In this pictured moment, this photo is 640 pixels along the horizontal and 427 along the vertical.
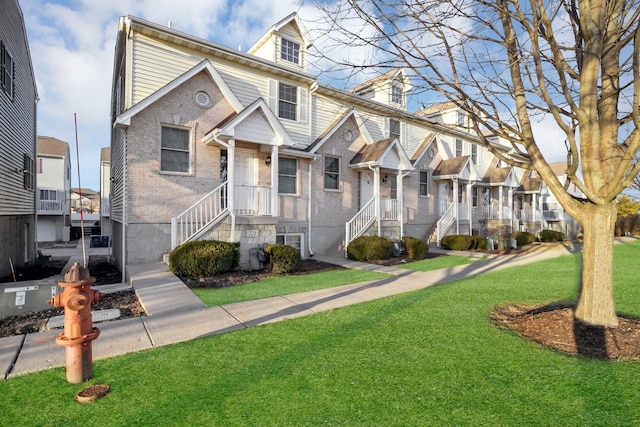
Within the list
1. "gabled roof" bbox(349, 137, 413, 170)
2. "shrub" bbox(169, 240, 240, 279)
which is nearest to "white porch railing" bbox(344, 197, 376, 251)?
"gabled roof" bbox(349, 137, 413, 170)

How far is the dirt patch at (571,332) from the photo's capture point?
4125mm

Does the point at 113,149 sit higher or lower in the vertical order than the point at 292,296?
higher

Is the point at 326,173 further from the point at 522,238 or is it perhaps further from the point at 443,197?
the point at 522,238

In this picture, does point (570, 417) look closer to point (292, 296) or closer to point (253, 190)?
point (292, 296)

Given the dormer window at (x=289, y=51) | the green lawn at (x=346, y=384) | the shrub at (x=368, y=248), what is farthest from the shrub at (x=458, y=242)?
the green lawn at (x=346, y=384)

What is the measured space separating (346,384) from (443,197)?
61.8ft

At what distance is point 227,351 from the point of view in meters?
4.15

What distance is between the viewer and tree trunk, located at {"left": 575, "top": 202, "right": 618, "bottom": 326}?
484cm

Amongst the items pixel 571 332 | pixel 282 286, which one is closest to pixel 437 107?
pixel 282 286

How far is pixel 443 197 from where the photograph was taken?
67.4ft

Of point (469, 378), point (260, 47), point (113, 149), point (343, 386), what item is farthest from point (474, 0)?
point (113, 149)

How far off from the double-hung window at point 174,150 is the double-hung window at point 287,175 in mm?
3633

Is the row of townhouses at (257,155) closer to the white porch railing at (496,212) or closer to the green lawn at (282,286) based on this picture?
the green lawn at (282,286)

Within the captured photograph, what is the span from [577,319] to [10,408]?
684cm
